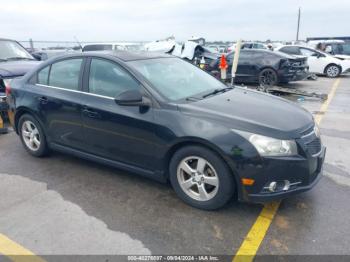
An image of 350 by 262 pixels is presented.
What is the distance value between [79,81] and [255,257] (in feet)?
9.53

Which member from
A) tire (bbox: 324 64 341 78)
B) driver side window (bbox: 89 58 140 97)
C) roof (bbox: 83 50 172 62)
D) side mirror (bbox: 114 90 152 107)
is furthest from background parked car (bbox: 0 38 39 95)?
tire (bbox: 324 64 341 78)

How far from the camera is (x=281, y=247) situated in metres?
2.85

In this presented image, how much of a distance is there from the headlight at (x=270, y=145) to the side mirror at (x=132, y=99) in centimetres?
112

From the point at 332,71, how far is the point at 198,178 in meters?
14.8

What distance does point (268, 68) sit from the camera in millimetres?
11734

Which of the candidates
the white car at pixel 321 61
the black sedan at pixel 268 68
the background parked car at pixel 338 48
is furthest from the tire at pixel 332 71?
the background parked car at pixel 338 48

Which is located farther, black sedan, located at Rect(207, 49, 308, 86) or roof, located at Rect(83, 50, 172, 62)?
black sedan, located at Rect(207, 49, 308, 86)

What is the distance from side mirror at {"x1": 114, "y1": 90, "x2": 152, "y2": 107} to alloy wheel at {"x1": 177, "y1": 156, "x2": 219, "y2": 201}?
752 mm

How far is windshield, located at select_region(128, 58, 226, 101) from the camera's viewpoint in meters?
3.73

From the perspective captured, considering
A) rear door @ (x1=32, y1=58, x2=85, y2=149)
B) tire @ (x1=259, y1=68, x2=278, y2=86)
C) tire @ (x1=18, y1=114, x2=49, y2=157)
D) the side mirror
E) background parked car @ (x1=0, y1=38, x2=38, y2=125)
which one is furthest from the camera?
tire @ (x1=259, y1=68, x2=278, y2=86)

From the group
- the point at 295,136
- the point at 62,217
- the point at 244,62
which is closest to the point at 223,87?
the point at 295,136

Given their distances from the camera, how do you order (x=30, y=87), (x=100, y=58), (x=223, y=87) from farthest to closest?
(x=30, y=87) → (x=223, y=87) → (x=100, y=58)

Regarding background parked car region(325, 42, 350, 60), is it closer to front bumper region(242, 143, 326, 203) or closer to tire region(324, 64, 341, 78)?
tire region(324, 64, 341, 78)

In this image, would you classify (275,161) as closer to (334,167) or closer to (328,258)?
(328,258)
